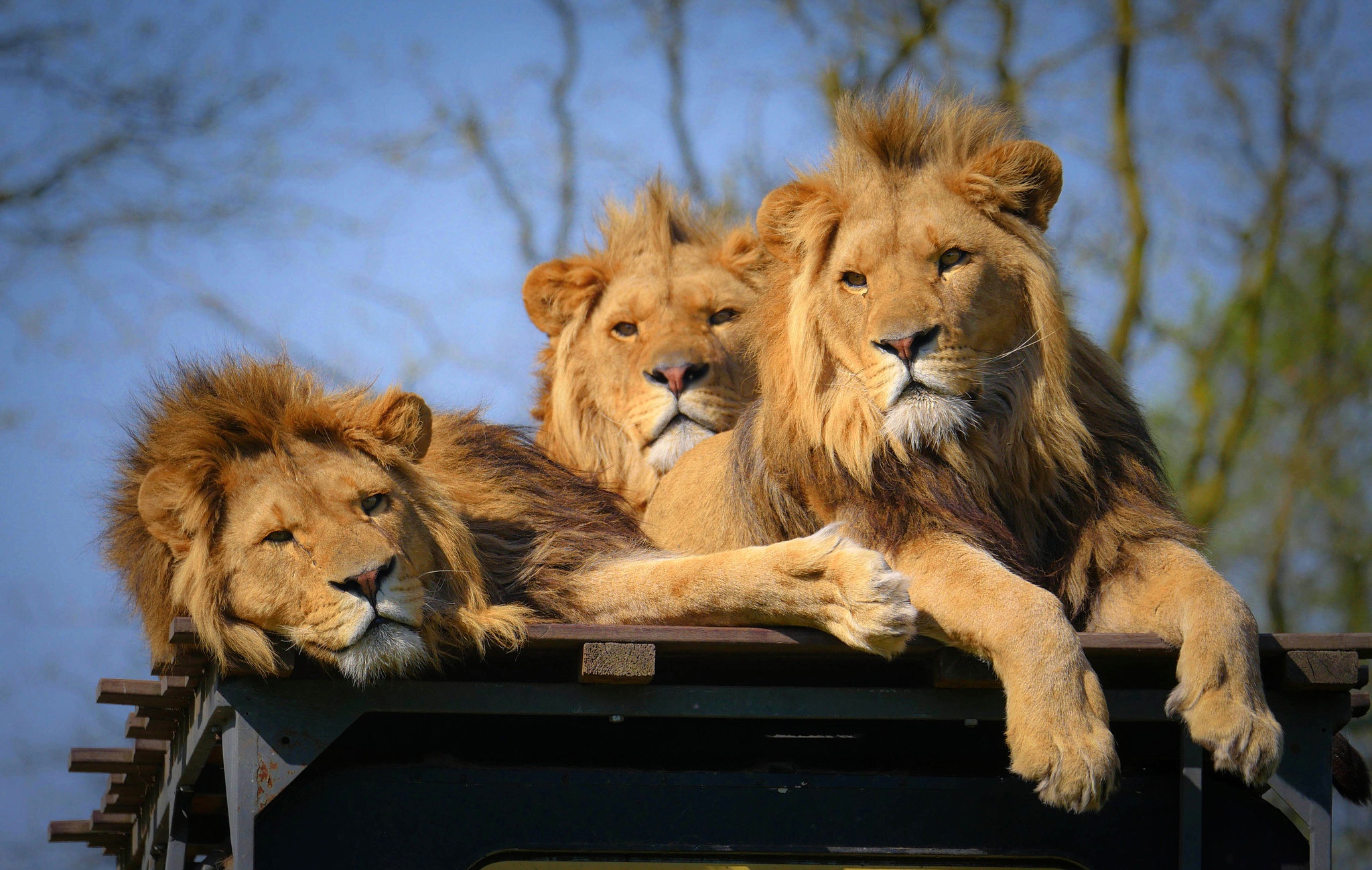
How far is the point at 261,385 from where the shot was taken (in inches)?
156

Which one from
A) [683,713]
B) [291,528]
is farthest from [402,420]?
[683,713]

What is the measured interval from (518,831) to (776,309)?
1.73 m

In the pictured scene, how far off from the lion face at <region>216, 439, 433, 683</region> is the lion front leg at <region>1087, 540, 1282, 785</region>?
1839 mm

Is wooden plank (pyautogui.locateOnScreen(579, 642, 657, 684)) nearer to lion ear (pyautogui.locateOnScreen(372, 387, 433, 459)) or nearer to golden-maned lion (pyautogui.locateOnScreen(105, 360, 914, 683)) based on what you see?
golden-maned lion (pyautogui.locateOnScreen(105, 360, 914, 683))

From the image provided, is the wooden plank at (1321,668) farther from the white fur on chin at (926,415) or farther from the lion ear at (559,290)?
the lion ear at (559,290)

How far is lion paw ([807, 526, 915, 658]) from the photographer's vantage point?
3.56m

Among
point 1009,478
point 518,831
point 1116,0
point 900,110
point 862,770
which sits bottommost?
point 518,831

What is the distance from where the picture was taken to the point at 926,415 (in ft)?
13.0

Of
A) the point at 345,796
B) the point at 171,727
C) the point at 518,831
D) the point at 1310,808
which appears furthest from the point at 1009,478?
the point at 171,727

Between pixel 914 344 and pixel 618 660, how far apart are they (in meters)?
1.15

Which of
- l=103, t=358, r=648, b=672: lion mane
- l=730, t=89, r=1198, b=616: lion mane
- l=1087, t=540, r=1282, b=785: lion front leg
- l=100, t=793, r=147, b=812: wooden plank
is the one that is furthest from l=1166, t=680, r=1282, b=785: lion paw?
l=100, t=793, r=147, b=812: wooden plank

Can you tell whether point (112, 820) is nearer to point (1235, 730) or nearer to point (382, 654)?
point (382, 654)

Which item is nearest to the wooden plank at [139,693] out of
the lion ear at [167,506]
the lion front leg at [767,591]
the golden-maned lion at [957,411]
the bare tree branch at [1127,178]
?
the lion ear at [167,506]

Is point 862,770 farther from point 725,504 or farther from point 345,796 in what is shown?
point 345,796
